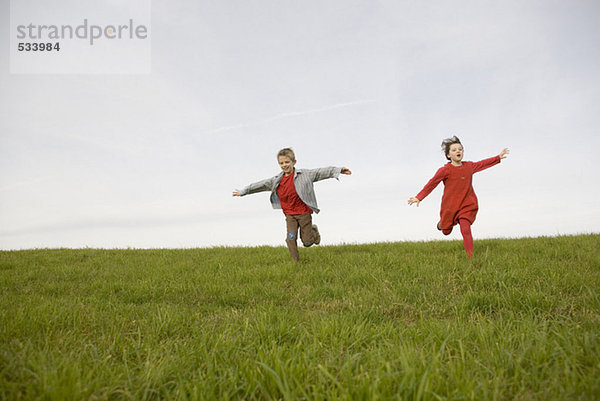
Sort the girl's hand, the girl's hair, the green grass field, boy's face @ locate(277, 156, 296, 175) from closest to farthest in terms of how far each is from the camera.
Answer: the green grass field → the girl's hand → the girl's hair → boy's face @ locate(277, 156, 296, 175)

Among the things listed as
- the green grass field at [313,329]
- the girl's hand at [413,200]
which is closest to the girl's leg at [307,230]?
the green grass field at [313,329]

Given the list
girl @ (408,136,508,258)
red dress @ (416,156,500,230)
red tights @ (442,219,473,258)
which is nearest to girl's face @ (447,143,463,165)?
girl @ (408,136,508,258)

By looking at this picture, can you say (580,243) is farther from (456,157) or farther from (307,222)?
(307,222)

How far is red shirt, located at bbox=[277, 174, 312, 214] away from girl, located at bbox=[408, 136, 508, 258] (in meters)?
2.46

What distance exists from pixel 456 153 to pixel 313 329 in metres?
5.83

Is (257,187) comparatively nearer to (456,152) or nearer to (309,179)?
(309,179)

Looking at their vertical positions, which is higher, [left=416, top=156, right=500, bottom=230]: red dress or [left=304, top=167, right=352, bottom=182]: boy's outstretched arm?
[left=304, top=167, right=352, bottom=182]: boy's outstretched arm

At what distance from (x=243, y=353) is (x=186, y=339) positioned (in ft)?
2.71

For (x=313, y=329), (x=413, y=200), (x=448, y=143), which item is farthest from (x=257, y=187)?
(x=313, y=329)

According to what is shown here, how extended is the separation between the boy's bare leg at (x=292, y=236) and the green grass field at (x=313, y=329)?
0.49 metres

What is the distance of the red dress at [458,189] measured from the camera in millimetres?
7402

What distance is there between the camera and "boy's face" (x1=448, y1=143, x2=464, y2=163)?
7555 millimetres

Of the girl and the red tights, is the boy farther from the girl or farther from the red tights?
the red tights

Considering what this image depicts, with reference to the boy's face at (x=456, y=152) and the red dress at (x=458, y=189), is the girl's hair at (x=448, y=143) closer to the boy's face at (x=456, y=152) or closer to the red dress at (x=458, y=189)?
the boy's face at (x=456, y=152)
